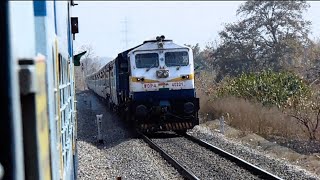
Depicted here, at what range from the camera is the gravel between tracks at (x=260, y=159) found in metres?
10.2

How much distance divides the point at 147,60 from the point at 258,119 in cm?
590

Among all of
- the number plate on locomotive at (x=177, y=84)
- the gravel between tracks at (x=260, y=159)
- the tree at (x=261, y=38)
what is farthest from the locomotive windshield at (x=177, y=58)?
the tree at (x=261, y=38)

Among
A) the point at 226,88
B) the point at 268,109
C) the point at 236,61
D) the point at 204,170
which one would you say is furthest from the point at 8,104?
the point at 236,61

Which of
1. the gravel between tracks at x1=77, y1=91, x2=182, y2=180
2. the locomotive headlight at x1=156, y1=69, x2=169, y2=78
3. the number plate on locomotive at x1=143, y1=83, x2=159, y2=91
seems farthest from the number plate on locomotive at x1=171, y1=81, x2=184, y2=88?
the gravel between tracks at x1=77, y1=91, x2=182, y2=180

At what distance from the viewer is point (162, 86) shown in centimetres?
1644

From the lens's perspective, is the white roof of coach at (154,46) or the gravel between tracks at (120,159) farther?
the white roof of coach at (154,46)

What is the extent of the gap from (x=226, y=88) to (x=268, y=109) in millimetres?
5307

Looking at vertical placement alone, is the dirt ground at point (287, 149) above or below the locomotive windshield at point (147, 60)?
below

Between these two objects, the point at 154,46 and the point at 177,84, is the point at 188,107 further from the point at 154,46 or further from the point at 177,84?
the point at 154,46

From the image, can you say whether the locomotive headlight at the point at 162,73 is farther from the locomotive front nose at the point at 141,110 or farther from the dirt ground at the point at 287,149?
the dirt ground at the point at 287,149

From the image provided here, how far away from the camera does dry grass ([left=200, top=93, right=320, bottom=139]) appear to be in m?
18.7

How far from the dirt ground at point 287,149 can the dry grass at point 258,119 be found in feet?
3.58

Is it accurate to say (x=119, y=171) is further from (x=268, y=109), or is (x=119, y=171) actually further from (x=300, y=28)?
(x=300, y=28)

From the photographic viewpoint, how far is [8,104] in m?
1.64
